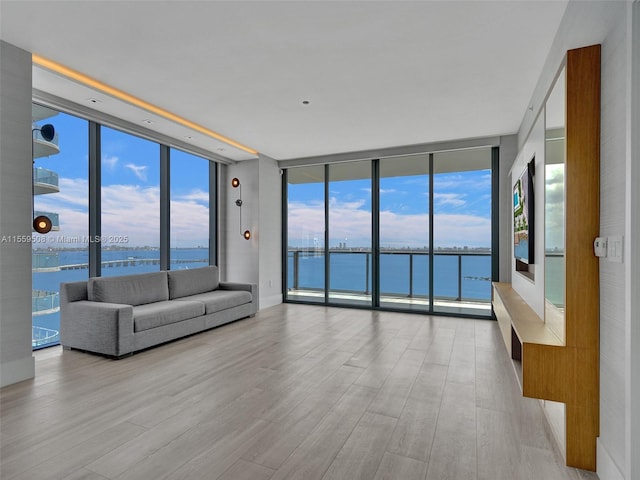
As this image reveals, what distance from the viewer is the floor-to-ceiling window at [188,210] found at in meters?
5.66

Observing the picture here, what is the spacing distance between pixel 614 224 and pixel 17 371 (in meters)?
4.38

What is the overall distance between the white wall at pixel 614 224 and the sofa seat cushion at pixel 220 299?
13.8 feet

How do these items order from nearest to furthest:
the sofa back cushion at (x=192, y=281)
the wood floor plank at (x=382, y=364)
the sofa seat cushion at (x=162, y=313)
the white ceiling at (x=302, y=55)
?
1. the white ceiling at (x=302, y=55)
2. the wood floor plank at (x=382, y=364)
3. the sofa seat cushion at (x=162, y=313)
4. the sofa back cushion at (x=192, y=281)

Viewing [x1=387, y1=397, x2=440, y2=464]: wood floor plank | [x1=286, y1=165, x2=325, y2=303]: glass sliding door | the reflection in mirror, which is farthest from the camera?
[x1=286, y1=165, x2=325, y2=303]: glass sliding door

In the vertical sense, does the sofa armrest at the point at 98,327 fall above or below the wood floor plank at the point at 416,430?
above

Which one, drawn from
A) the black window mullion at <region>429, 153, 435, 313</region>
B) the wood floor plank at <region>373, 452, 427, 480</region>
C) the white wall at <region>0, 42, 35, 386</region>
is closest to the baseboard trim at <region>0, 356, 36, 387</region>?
the white wall at <region>0, 42, 35, 386</region>

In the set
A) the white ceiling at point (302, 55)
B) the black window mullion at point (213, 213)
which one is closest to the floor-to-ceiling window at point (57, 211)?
the white ceiling at point (302, 55)

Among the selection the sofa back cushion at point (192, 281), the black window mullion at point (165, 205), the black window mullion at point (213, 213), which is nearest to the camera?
the sofa back cushion at point (192, 281)

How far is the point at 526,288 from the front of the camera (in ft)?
11.4

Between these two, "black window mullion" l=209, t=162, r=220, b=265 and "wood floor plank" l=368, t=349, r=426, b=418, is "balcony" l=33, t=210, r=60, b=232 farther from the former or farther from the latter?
"wood floor plank" l=368, t=349, r=426, b=418

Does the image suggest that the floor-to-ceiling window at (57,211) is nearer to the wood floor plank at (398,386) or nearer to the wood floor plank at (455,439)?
the wood floor plank at (398,386)

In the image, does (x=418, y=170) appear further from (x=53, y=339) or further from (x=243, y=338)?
(x=53, y=339)

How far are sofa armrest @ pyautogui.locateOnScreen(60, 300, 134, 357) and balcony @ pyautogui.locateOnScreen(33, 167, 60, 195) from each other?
1314 mm

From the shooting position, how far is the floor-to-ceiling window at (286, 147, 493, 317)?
18.3 feet
